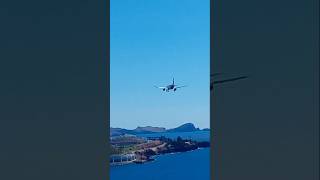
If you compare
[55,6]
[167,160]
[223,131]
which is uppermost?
[55,6]

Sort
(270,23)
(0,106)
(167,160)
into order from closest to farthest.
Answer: (0,106) → (270,23) → (167,160)

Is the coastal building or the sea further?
the sea

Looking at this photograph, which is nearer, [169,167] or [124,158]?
[124,158]

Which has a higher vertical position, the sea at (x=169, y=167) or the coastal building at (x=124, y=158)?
the coastal building at (x=124, y=158)

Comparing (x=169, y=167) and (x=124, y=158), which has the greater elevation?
(x=124, y=158)

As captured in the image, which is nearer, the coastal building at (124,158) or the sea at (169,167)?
the coastal building at (124,158)

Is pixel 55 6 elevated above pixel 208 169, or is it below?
above

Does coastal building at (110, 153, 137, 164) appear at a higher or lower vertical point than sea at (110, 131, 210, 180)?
higher

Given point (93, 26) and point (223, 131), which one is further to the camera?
point (223, 131)

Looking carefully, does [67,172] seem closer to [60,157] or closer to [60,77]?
[60,157]

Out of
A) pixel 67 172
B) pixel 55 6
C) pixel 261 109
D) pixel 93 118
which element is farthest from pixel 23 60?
pixel 261 109

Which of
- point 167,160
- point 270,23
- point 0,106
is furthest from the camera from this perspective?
point 167,160
